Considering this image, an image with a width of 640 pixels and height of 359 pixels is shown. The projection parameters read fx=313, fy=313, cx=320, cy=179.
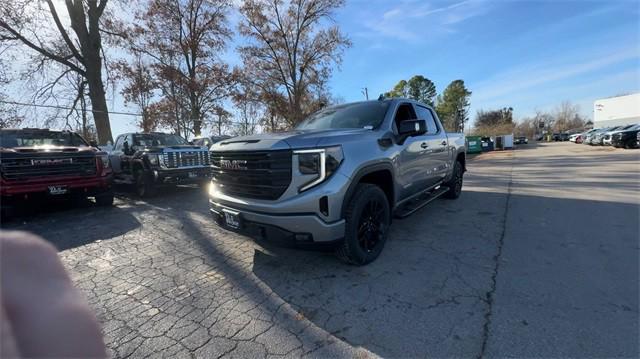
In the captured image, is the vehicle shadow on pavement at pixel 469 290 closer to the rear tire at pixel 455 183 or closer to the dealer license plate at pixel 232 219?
the dealer license plate at pixel 232 219

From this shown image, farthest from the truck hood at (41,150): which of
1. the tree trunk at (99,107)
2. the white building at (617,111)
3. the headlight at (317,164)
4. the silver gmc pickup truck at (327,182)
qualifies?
the white building at (617,111)

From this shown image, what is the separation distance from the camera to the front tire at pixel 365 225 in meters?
3.27

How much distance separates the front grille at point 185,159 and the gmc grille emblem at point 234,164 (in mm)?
4192

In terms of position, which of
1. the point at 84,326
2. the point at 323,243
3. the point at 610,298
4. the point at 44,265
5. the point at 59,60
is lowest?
the point at 610,298

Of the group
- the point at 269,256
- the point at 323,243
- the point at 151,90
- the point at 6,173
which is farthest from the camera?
the point at 151,90

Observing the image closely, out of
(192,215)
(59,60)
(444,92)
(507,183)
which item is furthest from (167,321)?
(444,92)

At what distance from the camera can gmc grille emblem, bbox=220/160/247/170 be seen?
3.51 metres

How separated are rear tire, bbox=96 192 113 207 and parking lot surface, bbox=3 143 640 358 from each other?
1.75 meters

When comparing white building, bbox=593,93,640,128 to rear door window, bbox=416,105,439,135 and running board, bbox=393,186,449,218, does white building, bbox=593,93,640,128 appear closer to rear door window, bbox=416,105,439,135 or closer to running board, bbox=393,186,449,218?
rear door window, bbox=416,105,439,135

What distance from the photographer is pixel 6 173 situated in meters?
5.66

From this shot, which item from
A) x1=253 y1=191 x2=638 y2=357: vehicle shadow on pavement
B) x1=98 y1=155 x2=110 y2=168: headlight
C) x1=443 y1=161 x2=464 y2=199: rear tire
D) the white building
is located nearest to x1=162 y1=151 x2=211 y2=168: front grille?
x1=98 y1=155 x2=110 y2=168: headlight

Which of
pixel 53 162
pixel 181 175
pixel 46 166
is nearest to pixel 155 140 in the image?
pixel 181 175

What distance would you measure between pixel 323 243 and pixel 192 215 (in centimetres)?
403

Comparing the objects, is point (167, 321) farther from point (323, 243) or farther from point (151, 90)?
point (151, 90)
